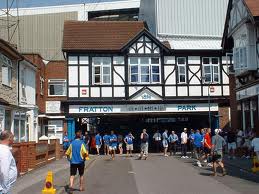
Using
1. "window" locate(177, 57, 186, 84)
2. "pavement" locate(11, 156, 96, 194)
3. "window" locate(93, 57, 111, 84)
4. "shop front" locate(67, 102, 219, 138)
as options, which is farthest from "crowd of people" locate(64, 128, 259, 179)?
"window" locate(177, 57, 186, 84)

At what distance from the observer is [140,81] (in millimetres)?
36438

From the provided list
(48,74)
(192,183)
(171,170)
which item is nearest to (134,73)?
(48,74)

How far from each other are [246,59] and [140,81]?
11252 millimetres

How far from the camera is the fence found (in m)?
17.8

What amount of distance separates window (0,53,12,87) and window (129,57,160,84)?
1096 cm

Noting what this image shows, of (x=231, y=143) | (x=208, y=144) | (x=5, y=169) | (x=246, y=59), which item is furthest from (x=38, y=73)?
(x=5, y=169)

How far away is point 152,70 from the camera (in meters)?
36.7

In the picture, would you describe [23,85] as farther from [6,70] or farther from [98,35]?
[98,35]

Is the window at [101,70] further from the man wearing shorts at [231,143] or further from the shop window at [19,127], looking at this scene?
the man wearing shorts at [231,143]

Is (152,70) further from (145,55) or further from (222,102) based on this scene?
(222,102)

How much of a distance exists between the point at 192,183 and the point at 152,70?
2164cm

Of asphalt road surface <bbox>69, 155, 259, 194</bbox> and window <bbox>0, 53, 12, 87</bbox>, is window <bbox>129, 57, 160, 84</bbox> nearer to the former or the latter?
window <bbox>0, 53, 12, 87</bbox>

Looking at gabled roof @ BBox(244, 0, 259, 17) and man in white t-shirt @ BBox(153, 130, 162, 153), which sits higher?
gabled roof @ BBox(244, 0, 259, 17)

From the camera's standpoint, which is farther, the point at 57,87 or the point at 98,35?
the point at 57,87
